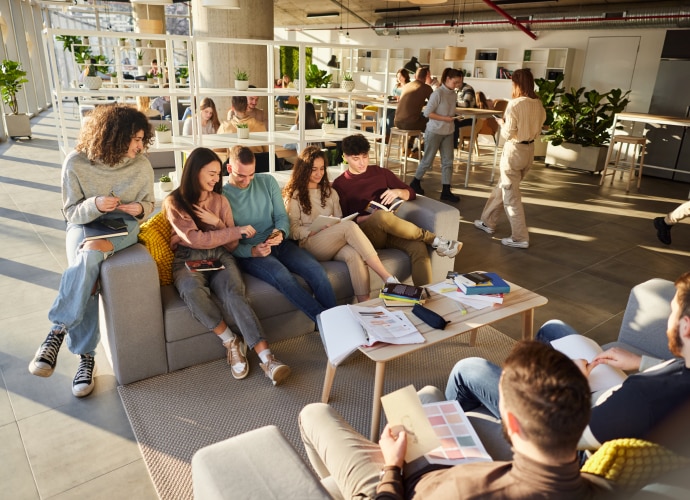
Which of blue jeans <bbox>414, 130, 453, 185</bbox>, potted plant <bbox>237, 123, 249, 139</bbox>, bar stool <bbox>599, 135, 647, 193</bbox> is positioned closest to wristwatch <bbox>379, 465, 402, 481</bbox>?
potted plant <bbox>237, 123, 249, 139</bbox>

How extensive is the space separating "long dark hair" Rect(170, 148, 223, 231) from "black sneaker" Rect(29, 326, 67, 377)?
35.1 inches

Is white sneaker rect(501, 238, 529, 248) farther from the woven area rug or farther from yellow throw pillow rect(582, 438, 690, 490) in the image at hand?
yellow throw pillow rect(582, 438, 690, 490)

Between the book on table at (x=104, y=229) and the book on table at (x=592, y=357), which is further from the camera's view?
the book on table at (x=104, y=229)

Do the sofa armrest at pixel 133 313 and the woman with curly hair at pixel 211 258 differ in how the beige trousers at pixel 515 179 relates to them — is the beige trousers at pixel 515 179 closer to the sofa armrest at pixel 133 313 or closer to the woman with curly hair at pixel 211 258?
the woman with curly hair at pixel 211 258

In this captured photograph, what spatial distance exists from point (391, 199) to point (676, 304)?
2.39 meters

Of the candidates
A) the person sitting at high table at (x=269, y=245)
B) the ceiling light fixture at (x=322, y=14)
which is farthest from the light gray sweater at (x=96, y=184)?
the ceiling light fixture at (x=322, y=14)

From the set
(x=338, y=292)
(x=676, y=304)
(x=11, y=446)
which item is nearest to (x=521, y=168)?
(x=338, y=292)

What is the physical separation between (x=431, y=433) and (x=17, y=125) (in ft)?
32.7

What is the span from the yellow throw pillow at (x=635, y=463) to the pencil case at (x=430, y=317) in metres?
1.19

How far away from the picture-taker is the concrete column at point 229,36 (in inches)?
276

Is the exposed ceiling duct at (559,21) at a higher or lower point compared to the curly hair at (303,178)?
higher

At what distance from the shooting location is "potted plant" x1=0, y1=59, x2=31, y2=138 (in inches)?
333

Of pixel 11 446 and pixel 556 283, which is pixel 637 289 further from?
pixel 11 446

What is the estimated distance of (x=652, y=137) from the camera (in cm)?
845
